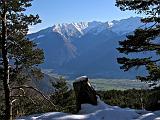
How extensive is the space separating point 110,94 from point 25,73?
158 feet

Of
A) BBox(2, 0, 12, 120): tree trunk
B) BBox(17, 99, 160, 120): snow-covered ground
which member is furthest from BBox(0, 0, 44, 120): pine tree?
BBox(17, 99, 160, 120): snow-covered ground

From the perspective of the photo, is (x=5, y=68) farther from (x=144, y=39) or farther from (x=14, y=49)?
(x=144, y=39)

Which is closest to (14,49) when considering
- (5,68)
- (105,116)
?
(5,68)

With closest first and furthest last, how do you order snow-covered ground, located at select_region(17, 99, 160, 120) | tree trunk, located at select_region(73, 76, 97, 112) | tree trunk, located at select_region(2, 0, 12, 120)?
1. snow-covered ground, located at select_region(17, 99, 160, 120)
2. tree trunk, located at select_region(73, 76, 97, 112)
3. tree trunk, located at select_region(2, 0, 12, 120)

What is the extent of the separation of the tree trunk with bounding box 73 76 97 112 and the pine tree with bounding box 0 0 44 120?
3547mm

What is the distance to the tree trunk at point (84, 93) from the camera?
23.8 m

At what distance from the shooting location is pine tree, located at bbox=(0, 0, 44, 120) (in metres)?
25.1

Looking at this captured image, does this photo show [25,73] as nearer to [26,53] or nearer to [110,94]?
[26,53]

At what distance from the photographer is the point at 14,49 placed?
2528 centimetres

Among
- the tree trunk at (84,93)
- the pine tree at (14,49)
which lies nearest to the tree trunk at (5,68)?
the pine tree at (14,49)

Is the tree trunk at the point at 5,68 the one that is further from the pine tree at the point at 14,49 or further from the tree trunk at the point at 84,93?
the tree trunk at the point at 84,93

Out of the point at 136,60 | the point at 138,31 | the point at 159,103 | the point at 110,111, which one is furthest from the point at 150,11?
the point at 110,111

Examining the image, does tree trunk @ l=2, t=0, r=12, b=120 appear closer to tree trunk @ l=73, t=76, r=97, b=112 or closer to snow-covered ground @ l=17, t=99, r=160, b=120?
snow-covered ground @ l=17, t=99, r=160, b=120

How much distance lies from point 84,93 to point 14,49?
5.45m
